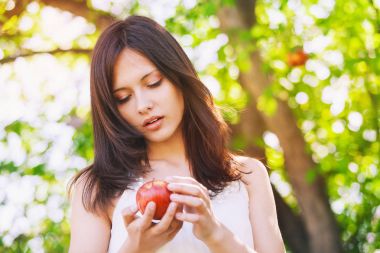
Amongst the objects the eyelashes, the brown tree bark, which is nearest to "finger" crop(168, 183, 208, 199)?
the eyelashes

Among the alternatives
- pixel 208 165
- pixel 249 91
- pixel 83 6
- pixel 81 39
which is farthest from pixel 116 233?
pixel 81 39

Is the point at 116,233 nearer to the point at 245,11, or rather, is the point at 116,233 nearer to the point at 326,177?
the point at 245,11

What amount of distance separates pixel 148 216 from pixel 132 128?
46cm

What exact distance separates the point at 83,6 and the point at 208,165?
10.5 feet

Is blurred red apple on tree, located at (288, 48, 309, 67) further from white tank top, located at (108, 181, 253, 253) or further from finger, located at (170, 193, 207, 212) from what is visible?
finger, located at (170, 193, 207, 212)

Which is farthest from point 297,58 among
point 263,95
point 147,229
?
point 147,229

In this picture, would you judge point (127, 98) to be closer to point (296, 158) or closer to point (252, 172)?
point (252, 172)

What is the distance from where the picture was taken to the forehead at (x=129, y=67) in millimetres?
2609

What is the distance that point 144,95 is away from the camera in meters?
2.58

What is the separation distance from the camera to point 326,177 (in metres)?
5.98

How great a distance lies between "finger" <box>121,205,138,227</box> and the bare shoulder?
61 centimetres

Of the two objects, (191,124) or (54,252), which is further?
(54,252)

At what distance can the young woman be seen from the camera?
2.59 m

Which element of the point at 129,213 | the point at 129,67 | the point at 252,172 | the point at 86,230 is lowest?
the point at 86,230
